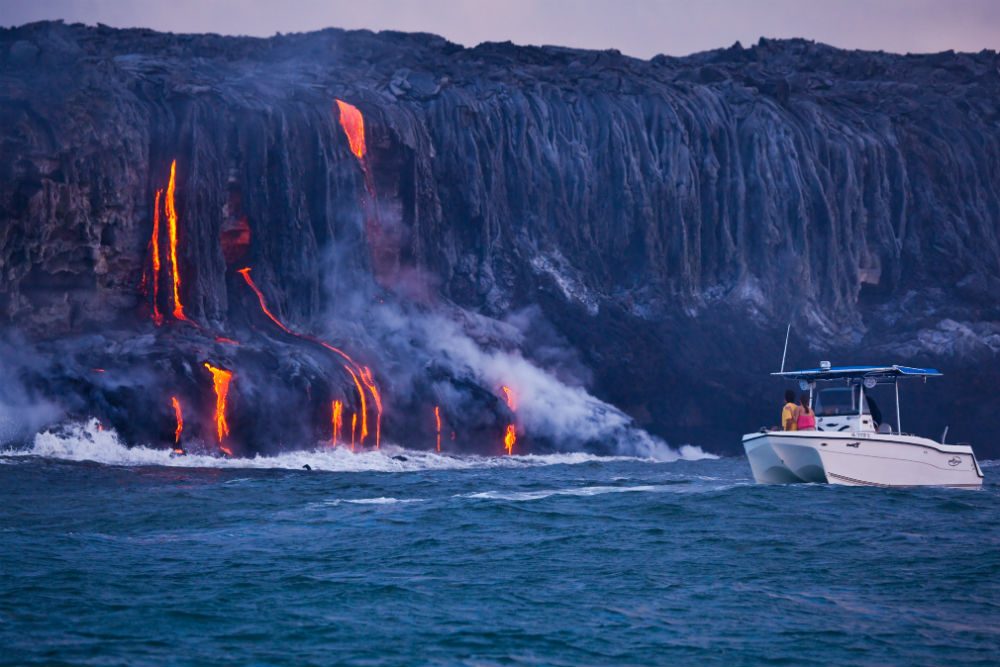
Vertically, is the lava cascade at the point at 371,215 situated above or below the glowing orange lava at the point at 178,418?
above

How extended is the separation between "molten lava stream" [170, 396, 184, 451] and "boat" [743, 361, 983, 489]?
27.5 metres

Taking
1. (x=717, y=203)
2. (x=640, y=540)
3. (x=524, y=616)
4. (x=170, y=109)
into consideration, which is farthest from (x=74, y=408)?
(x=717, y=203)

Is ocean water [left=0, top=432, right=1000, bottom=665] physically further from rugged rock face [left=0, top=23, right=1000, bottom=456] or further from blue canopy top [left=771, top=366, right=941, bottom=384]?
rugged rock face [left=0, top=23, right=1000, bottom=456]

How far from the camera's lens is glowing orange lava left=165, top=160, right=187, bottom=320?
69.7m

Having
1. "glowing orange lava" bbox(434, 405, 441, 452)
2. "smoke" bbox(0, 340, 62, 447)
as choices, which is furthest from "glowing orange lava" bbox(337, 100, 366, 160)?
"smoke" bbox(0, 340, 62, 447)

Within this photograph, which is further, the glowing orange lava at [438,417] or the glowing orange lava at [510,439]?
the glowing orange lava at [510,439]

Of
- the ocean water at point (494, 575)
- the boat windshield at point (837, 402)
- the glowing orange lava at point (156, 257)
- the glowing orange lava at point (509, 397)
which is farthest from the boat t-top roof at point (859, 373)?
the glowing orange lava at point (156, 257)

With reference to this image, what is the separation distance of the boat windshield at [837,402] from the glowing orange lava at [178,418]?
93.7ft

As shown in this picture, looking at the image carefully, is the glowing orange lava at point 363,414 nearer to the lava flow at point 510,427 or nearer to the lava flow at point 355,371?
the lava flow at point 355,371

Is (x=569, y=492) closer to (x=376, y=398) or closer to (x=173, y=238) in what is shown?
(x=376, y=398)

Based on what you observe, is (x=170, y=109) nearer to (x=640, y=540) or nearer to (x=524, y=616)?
(x=640, y=540)

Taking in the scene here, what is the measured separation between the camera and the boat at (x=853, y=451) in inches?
1672

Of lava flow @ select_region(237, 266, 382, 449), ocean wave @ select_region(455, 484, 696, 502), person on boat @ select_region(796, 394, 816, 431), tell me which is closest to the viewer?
ocean wave @ select_region(455, 484, 696, 502)

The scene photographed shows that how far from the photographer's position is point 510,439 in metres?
75.9
